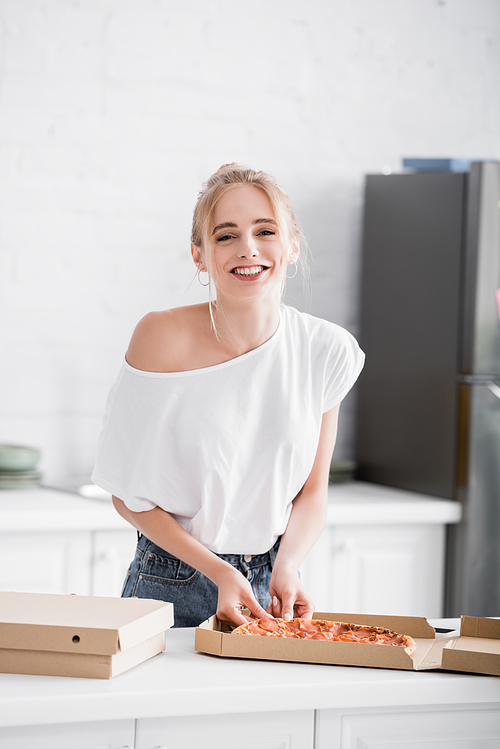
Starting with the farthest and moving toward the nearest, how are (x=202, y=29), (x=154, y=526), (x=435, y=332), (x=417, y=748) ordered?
(x=202, y=29) → (x=435, y=332) → (x=154, y=526) → (x=417, y=748)

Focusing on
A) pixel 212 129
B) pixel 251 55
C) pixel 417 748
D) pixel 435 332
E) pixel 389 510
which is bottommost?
pixel 417 748

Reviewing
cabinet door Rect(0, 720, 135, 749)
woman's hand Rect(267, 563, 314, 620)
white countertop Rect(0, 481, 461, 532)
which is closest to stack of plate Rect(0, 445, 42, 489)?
white countertop Rect(0, 481, 461, 532)

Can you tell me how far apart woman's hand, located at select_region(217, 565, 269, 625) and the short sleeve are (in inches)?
14.8

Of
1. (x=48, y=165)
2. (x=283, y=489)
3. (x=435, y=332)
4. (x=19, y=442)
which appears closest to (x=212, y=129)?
(x=48, y=165)

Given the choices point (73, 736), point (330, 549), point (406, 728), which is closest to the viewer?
point (73, 736)

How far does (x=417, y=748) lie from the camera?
116cm

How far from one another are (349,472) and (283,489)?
150 cm

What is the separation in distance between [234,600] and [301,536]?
244 mm

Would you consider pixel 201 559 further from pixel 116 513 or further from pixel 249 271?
pixel 116 513

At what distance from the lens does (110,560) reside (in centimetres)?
229

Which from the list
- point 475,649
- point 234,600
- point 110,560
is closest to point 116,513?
point 110,560

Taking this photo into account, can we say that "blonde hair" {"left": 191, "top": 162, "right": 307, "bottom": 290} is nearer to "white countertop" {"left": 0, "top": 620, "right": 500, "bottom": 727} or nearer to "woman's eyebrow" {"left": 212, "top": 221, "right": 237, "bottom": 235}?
"woman's eyebrow" {"left": 212, "top": 221, "right": 237, "bottom": 235}

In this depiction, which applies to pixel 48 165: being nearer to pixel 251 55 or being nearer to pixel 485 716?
pixel 251 55

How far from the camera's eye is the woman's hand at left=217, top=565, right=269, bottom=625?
1.27m
